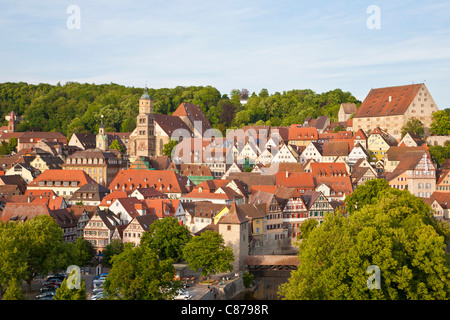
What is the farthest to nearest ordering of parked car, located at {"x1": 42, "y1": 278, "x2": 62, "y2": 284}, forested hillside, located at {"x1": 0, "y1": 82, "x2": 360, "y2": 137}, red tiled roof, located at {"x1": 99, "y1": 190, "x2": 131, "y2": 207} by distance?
forested hillside, located at {"x1": 0, "y1": 82, "x2": 360, "y2": 137}, red tiled roof, located at {"x1": 99, "y1": 190, "x2": 131, "y2": 207}, parked car, located at {"x1": 42, "y1": 278, "x2": 62, "y2": 284}

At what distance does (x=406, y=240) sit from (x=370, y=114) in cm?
7136

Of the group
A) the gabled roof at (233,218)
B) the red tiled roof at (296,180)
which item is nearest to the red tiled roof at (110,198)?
the gabled roof at (233,218)

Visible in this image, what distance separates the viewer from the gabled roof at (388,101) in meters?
107

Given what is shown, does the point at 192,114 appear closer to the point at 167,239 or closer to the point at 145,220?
the point at 145,220

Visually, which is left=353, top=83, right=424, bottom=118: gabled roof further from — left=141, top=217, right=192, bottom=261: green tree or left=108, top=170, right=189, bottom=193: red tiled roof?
left=141, top=217, right=192, bottom=261: green tree

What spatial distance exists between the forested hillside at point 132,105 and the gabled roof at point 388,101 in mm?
24889

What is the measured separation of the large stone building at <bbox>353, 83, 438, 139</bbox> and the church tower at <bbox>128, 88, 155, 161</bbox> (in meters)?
33.0

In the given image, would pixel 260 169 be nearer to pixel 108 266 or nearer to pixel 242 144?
pixel 242 144

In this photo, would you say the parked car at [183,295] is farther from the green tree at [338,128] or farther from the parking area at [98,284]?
the green tree at [338,128]

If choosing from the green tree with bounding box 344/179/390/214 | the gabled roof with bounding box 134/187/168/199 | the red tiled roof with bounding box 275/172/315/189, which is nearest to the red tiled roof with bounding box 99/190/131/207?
the gabled roof with bounding box 134/187/168/199

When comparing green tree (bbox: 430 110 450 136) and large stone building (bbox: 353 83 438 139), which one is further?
large stone building (bbox: 353 83 438 139)

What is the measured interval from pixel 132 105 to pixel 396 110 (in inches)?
2524

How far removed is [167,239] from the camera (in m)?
52.9

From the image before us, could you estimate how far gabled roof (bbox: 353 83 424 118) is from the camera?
106625 millimetres
